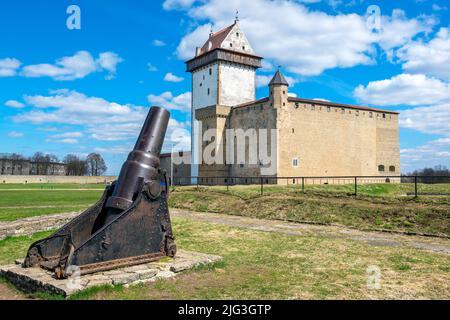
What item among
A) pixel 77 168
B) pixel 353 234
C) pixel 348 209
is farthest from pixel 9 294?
pixel 77 168

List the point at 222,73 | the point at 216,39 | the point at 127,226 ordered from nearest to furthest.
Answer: the point at 127,226 → the point at 222,73 → the point at 216,39

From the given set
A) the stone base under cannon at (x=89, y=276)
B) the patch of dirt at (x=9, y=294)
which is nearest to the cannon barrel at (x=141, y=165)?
the stone base under cannon at (x=89, y=276)

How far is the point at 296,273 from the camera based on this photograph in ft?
16.5

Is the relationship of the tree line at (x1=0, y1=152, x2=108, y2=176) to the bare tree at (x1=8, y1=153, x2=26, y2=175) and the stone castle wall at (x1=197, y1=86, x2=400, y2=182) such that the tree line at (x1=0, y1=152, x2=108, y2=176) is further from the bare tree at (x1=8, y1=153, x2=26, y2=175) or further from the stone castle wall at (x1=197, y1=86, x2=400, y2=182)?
the stone castle wall at (x1=197, y1=86, x2=400, y2=182)

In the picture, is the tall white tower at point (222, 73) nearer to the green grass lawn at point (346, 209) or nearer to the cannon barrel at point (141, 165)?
the green grass lawn at point (346, 209)

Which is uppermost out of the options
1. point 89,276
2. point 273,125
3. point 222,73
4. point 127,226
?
point 222,73

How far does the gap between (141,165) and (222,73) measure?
40.5 metres

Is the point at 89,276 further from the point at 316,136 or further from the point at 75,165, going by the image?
the point at 75,165

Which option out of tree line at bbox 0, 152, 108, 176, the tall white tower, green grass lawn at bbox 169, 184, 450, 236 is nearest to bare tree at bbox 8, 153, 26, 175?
tree line at bbox 0, 152, 108, 176

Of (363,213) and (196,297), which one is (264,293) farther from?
(363,213)

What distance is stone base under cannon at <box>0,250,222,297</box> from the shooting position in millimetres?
4090

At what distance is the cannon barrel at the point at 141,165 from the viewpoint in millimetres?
4950

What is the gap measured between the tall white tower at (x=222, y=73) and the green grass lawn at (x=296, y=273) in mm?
37399
